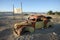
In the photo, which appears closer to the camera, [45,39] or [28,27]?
[45,39]

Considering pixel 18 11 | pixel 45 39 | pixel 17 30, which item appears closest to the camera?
pixel 45 39

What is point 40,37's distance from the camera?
11250mm

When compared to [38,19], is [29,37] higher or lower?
lower

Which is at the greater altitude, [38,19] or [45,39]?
[38,19]

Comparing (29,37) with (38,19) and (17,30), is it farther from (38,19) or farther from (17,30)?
(38,19)

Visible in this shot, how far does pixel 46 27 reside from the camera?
51.7ft

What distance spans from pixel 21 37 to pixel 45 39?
186 centimetres

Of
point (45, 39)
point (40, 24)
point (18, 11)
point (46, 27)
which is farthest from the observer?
point (18, 11)

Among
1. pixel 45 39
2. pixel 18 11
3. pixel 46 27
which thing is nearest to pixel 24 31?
pixel 45 39

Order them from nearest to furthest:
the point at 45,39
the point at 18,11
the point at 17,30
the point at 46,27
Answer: the point at 45,39 < the point at 17,30 < the point at 46,27 < the point at 18,11

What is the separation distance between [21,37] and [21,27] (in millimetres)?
1308

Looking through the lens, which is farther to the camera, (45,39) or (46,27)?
(46,27)

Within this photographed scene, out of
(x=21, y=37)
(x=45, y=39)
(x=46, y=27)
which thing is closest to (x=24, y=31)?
(x=21, y=37)

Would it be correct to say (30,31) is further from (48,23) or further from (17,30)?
(48,23)
